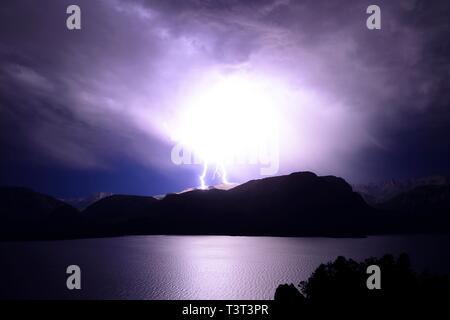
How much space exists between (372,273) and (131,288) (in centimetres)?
9740

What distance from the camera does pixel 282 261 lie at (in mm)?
195875

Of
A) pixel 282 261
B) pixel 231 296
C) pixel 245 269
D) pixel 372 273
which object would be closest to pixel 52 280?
pixel 231 296
